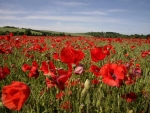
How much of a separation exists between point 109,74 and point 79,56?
273mm

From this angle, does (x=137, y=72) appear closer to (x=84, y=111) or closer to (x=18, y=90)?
(x=84, y=111)

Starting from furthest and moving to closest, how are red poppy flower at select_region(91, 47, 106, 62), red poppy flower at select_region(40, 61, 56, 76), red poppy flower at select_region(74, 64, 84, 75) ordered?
1. red poppy flower at select_region(91, 47, 106, 62)
2. red poppy flower at select_region(74, 64, 84, 75)
3. red poppy flower at select_region(40, 61, 56, 76)

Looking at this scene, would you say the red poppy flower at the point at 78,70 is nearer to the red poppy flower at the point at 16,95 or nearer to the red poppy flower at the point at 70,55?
the red poppy flower at the point at 70,55

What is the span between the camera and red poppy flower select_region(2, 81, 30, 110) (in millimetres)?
913

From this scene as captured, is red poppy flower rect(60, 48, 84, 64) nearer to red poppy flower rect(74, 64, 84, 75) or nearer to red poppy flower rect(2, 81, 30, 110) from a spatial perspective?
red poppy flower rect(74, 64, 84, 75)

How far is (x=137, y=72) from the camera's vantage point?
219 centimetres

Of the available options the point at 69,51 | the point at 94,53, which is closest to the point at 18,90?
the point at 69,51

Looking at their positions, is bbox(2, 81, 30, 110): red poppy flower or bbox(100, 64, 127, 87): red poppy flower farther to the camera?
bbox(100, 64, 127, 87): red poppy flower

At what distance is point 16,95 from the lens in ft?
3.03

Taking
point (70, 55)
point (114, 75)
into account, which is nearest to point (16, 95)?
Answer: point (70, 55)

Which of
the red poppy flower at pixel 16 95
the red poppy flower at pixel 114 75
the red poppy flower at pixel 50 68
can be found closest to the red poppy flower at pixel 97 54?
the red poppy flower at pixel 114 75

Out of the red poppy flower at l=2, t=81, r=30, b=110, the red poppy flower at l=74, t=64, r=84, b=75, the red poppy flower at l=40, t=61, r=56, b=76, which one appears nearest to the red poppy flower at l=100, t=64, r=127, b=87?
the red poppy flower at l=74, t=64, r=84, b=75

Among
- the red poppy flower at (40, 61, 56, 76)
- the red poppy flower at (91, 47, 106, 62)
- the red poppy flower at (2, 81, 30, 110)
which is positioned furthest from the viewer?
the red poppy flower at (91, 47, 106, 62)

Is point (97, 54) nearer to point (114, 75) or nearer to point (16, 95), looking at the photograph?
point (114, 75)
